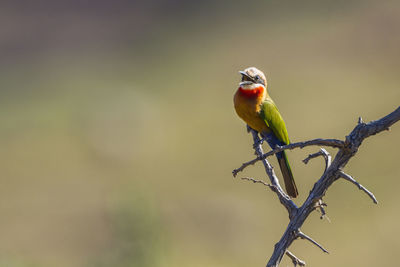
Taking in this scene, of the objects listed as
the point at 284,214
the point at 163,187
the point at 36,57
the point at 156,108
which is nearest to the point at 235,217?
the point at 284,214

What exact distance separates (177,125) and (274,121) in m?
22.0

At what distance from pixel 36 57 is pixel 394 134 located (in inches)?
688

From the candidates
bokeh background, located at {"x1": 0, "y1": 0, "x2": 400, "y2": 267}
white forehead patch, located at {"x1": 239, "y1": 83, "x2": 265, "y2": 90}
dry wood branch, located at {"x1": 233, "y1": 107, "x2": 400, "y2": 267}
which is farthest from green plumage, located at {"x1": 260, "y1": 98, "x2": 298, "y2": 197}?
bokeh background, located at {"x1": 0, "y1": 0, "x2": 400, "y2": 267}

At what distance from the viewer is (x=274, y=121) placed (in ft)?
16.9

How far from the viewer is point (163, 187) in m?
21.9

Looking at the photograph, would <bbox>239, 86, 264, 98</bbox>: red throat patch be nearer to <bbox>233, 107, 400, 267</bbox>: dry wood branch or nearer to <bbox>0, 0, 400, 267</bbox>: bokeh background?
<bbox>233, 107, 400, 267</bbox>: dry wood branch

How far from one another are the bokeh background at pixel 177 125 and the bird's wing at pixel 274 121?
4.61 metres

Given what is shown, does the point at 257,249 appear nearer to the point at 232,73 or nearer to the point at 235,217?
the point at 235,217

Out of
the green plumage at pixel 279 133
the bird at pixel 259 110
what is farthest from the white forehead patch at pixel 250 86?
the green plumage at pixel 279 133

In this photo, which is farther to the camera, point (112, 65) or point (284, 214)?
point (112, 65)

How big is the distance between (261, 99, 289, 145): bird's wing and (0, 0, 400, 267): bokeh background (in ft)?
15.1

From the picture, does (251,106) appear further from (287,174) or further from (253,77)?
(287,174)

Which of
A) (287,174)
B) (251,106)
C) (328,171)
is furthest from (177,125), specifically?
(328,171)

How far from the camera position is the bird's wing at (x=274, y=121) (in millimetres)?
5156
